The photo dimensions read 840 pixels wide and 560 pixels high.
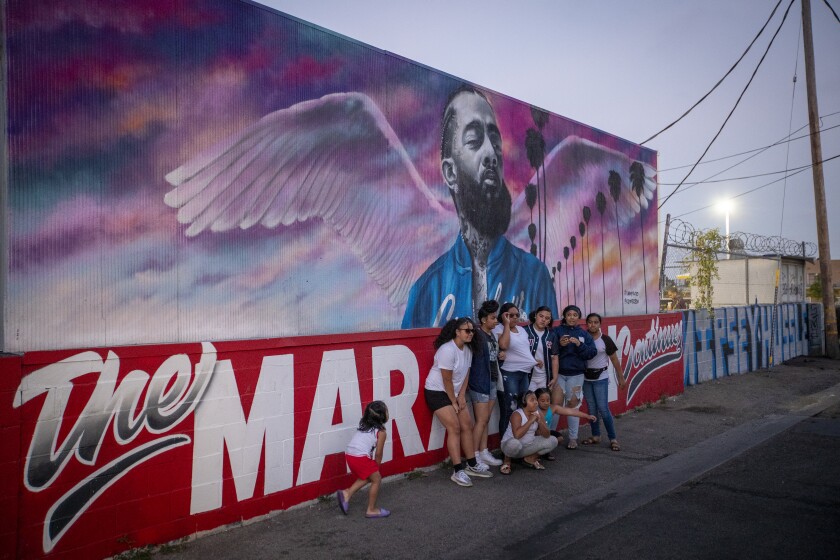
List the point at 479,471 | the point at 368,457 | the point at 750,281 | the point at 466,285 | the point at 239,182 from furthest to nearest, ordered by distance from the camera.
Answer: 1. the point at 750,281
2. the point at 466,285
3. the point at 479,471
4. the point at 239,182
5. the point at 368,457

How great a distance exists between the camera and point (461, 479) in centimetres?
647

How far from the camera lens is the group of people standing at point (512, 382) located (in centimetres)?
672

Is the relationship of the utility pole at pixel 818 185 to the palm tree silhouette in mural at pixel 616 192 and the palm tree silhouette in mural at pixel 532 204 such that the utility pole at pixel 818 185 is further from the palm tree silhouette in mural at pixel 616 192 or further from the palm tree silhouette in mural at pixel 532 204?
the palm tree silhouette in mural at pixel 532 204

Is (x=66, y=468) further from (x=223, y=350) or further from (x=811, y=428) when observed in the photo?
(x=811, y=428)

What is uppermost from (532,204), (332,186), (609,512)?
(532,204)

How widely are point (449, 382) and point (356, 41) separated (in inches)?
157

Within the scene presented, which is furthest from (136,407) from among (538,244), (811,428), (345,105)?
(811,428)

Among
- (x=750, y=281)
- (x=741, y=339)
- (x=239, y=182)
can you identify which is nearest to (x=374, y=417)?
(x=239, y=182)

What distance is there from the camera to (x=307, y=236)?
6.56 m

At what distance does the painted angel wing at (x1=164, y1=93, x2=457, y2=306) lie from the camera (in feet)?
19.0

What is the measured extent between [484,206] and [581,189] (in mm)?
2857

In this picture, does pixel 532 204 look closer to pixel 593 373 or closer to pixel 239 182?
pixel 593 373

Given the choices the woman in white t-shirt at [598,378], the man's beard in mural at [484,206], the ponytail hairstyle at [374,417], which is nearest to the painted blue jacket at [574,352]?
the woman in white t-shirt at [598,378]

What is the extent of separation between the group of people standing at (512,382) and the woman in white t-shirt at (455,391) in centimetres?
1
